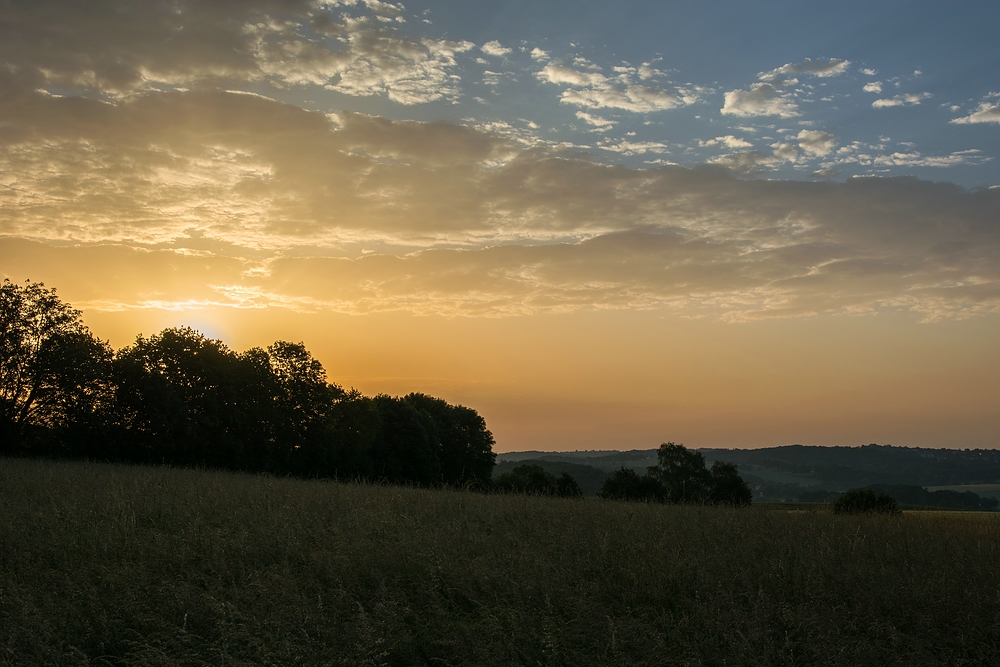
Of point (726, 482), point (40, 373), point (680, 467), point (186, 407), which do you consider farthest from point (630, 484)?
point (40, 373)

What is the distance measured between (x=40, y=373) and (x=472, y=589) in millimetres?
39379

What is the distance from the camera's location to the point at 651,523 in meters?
11.0

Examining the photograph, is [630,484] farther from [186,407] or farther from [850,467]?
[850,467]

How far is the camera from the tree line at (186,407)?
37219 millimetres

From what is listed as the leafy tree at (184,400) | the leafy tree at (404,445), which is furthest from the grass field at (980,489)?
the leafy tree at (184,400)

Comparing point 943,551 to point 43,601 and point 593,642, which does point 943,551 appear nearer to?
point 593,642

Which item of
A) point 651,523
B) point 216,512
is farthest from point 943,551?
point 216,512

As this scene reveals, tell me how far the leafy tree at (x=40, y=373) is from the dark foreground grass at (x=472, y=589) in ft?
101

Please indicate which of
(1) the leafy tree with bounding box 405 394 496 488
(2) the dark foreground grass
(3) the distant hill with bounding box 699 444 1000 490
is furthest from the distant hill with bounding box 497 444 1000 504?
(2) the dark foreground grass

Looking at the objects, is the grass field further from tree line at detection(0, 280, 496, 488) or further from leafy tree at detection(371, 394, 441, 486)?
tree line at detection(0, 280, 496, 488)

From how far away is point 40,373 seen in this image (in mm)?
38000

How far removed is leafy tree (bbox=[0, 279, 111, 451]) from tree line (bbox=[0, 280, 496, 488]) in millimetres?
57

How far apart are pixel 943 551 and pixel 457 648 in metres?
7.29

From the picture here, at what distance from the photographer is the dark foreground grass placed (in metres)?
6.33
